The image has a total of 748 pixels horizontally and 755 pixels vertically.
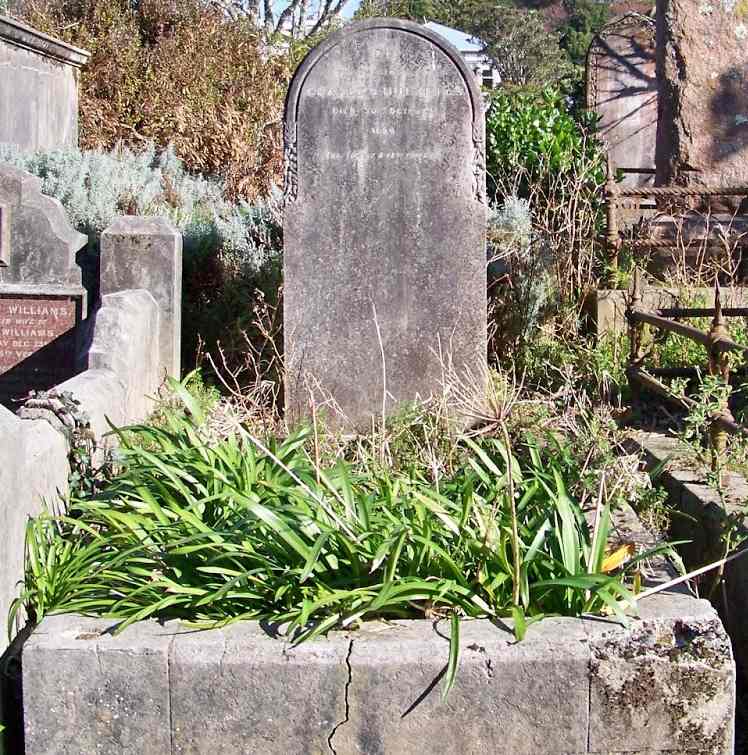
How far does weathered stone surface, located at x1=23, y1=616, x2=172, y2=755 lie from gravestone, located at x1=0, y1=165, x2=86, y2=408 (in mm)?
Result: 3921

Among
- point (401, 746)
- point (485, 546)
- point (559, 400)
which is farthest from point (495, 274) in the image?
point (401, 746)

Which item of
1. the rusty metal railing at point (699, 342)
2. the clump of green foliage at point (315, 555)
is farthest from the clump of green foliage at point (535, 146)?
the clump of green foliage at point (315, 555)

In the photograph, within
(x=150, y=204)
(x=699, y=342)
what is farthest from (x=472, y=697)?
(x=150, y=204)

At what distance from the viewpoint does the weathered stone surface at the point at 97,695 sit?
2.77 meters

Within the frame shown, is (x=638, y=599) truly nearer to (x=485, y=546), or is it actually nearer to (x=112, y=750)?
(x=485, y=546)

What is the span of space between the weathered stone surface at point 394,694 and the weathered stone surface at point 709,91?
5688mm

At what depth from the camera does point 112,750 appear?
2.80m

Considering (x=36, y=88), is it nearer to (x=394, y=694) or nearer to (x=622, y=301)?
(x=622, y=301)

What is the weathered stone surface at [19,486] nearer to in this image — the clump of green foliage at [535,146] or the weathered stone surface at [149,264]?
the weathered stone surface at [149,264]

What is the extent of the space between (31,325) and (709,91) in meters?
4.97

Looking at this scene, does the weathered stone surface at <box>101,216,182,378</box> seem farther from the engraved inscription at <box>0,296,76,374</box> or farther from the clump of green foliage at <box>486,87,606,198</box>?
the clump of green foliage at <box>486,87,606,198</box>

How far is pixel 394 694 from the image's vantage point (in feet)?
9.02

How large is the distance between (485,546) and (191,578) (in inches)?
33.8

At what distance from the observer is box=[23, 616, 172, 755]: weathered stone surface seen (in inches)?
109
